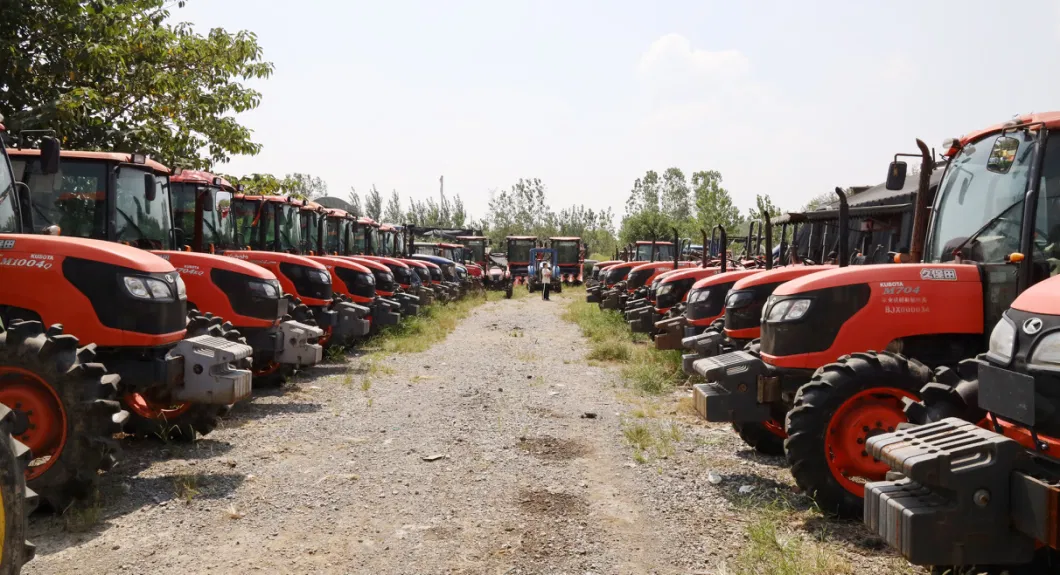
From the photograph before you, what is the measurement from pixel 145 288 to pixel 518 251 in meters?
34.4

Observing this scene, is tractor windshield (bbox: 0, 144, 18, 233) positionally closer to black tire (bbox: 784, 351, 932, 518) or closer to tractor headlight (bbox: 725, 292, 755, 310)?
black tire (bbox: 784, 351, 932, 518)

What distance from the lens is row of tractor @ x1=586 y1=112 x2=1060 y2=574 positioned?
3516 millimetres

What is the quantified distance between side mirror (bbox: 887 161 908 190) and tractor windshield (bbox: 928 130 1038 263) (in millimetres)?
283

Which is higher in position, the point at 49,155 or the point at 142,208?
the point at 49,155

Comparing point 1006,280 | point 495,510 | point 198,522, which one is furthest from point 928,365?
point 198,522

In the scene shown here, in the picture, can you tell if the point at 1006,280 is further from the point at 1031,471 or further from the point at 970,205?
the point at 1031,471

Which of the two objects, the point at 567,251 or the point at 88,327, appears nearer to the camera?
the point at 88,327

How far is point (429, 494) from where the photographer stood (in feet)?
19.8

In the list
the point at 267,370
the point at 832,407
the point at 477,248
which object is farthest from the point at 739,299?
the point at 477,248

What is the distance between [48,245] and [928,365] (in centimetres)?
623

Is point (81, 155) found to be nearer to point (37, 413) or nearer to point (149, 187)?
point (149, 187)

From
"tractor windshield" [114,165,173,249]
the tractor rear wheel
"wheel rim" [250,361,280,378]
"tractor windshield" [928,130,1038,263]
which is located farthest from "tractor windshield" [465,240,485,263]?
"tractor windshield" [928,130,1038,263]

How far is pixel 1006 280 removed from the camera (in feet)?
17.8

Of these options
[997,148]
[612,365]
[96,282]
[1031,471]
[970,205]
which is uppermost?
[997,148]
